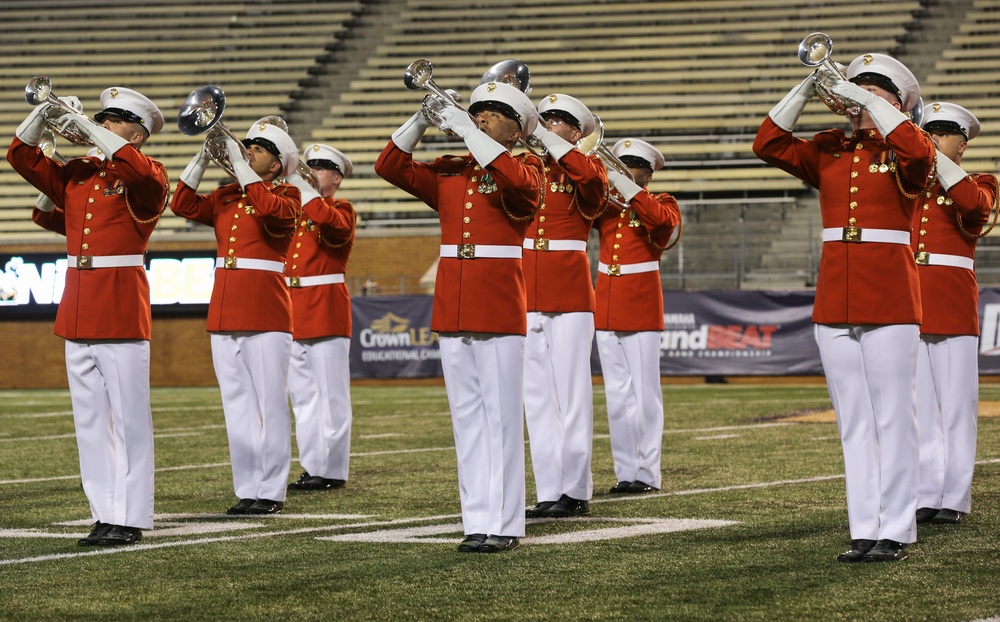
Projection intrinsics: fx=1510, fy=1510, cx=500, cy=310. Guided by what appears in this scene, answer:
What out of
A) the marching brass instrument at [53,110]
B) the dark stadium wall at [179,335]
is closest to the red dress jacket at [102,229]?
the marching brass instrument at [53,110]

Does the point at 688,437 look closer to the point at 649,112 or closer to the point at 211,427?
the point at 211,427

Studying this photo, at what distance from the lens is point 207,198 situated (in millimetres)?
6707

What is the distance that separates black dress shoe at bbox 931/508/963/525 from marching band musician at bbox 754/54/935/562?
0.95m

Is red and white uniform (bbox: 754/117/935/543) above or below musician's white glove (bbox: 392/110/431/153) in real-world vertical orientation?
below

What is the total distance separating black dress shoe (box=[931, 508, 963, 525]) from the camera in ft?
18.9

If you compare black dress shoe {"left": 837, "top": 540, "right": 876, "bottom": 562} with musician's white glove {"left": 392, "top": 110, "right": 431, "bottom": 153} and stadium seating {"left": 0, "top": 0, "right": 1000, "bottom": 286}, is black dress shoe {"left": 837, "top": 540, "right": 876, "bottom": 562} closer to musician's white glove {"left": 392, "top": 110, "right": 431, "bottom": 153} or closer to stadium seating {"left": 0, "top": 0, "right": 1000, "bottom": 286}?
musician's white glove {"left": 392, "top": 110, "right": 431, "bottom": 153}

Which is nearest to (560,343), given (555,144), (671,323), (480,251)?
(555,144)

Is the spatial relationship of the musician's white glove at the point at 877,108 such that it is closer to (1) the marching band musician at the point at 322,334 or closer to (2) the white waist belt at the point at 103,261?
(2) the white waist belt at the point at 103,261

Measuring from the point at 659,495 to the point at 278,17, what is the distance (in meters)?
18.7

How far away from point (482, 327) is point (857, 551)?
56.6 inches

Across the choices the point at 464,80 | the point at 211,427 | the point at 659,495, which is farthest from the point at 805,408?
the point at 464,80

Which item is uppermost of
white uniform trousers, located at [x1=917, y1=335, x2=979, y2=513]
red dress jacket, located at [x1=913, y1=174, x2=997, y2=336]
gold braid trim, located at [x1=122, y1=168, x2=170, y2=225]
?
gold braid trim, located at [x1=122, y1=168, x2=170, y2=225]


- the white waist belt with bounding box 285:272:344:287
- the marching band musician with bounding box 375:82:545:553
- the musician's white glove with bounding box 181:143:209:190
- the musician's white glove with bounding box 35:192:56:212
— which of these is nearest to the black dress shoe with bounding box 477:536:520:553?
the marching band musician with bounding box 375:82:545:553

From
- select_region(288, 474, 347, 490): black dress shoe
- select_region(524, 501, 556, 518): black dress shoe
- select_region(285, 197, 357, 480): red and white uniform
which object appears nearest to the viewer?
select_region(524, 501, 556, 518): black dress shoe
